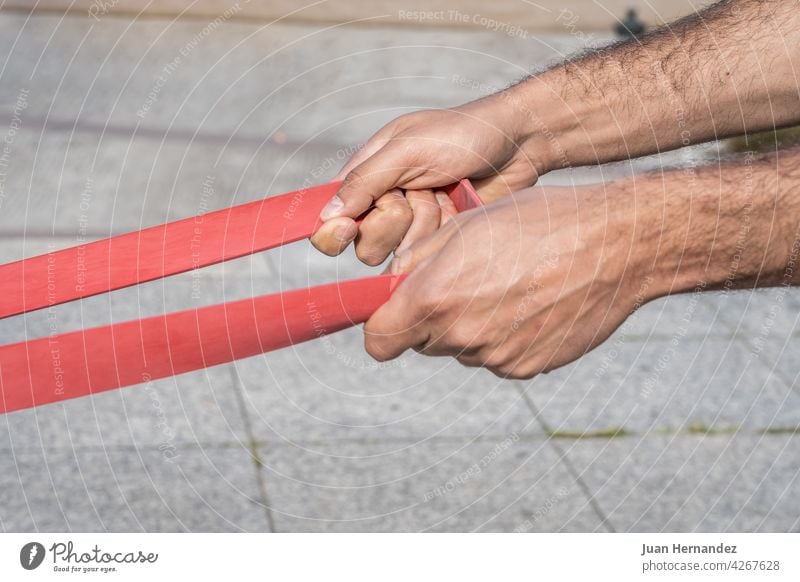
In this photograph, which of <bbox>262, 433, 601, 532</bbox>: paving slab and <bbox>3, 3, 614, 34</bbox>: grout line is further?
<bbox>3, 3, 614, 34</bbox>: grout line

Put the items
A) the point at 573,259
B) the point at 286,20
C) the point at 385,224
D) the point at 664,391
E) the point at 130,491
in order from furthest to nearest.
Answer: the point at 286,20
the point at 664,391
the point at 130,491
the point at 385,224
the point at 573,259

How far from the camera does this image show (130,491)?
2.01 m

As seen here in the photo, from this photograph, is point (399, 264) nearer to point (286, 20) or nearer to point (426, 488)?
Result: point (426, 488)

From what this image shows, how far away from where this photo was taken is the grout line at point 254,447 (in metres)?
2.00

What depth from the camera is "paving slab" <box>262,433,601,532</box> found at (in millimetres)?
2020

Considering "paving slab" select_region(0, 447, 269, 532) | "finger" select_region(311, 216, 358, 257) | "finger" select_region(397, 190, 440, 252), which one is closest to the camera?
"finger" select_region(311, 216, 358, 257)

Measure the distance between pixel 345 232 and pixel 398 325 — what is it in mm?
223

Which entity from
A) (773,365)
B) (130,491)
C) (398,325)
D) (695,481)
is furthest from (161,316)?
(773,365)

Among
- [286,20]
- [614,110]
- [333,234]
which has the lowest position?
[333,234]

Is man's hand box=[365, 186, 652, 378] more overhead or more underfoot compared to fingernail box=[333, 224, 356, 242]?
more underfoot

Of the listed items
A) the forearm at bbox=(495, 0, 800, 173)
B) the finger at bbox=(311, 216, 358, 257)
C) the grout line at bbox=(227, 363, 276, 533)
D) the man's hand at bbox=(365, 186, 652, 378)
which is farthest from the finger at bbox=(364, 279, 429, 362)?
the grout line at bbox=(227, 363, 276, 533)

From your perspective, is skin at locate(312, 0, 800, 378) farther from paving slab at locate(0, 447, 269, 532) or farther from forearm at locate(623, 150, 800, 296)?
paving slab at locate(0, 447, 269, 532)

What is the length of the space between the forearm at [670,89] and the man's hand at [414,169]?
0.20 ft
